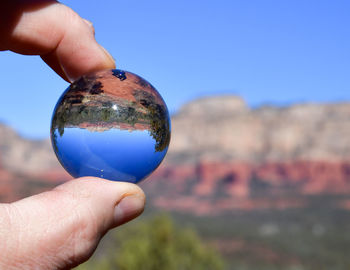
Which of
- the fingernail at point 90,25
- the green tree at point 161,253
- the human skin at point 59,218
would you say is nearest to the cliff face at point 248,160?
the green tree at point 161,253

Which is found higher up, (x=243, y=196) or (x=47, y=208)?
(x=47, y=208)

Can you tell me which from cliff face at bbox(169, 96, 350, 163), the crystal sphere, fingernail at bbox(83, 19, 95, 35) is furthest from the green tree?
cliff face at bbox(169, 96, 350, 163)

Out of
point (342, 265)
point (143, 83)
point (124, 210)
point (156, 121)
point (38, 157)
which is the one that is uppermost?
point (143, 83)

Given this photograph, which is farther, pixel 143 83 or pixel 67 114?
pixel 143 83

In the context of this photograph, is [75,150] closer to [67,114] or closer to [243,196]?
[67,114]

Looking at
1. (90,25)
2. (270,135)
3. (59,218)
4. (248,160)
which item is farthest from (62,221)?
(270,135)

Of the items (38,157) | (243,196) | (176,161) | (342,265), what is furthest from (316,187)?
(38,157)

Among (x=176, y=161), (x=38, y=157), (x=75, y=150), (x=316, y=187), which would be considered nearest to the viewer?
(x=75, y=150)

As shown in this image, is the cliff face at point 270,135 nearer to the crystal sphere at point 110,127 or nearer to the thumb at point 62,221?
the crystal sphere at point 110,127
